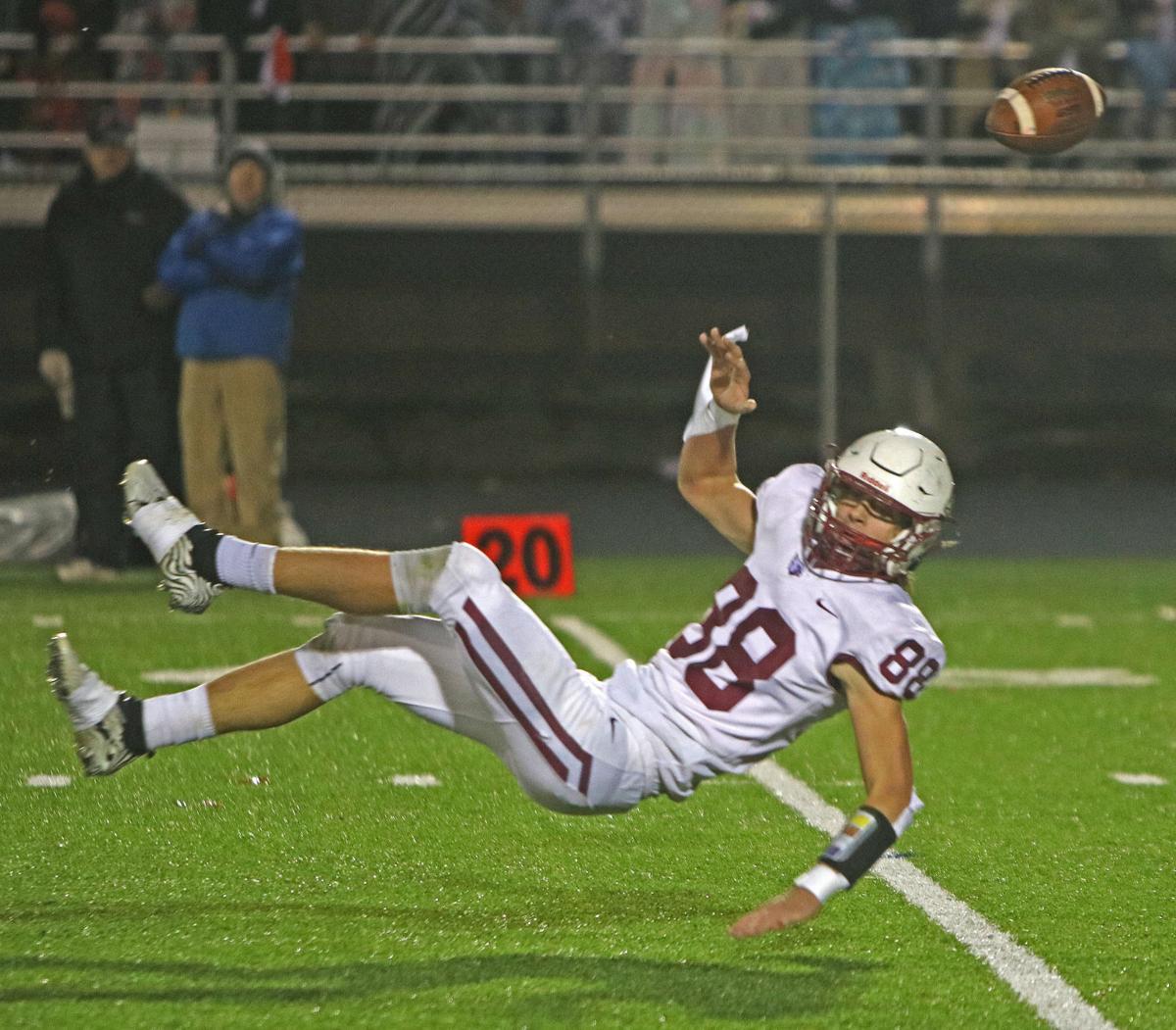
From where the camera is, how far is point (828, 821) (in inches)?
203

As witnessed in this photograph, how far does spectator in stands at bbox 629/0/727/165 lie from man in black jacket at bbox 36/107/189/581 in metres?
4.81

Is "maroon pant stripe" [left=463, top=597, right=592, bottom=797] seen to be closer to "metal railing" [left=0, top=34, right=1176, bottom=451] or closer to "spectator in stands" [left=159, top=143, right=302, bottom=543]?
"spectator in stands" [left=159, top=143, right=302, bottom=543]

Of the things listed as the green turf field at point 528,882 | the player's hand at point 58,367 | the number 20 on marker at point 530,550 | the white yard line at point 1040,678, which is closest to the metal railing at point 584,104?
the player's hand at point 58,367

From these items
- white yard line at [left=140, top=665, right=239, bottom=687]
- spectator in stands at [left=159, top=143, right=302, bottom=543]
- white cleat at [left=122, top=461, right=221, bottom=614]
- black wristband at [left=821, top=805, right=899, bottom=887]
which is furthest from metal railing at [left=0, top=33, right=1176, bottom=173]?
black wristband at [left=821, top=805, right=899, bottom=887]

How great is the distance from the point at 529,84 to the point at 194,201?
2.27 metres

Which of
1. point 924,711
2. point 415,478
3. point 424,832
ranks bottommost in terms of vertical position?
point 415,478

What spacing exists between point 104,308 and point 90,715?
5.65 meters

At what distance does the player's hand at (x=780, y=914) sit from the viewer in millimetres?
3477

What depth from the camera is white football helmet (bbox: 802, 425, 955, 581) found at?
3.90 meters

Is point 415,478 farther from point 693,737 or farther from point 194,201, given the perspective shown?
point 693,737

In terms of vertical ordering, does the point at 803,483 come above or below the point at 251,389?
above

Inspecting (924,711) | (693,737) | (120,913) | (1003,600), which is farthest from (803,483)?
(1003,600)

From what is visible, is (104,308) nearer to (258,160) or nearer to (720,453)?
(258,160)

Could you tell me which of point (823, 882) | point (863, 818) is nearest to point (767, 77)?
point (863, 818)
